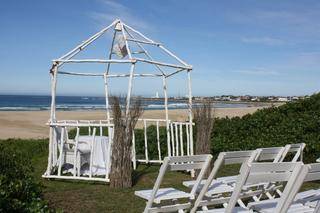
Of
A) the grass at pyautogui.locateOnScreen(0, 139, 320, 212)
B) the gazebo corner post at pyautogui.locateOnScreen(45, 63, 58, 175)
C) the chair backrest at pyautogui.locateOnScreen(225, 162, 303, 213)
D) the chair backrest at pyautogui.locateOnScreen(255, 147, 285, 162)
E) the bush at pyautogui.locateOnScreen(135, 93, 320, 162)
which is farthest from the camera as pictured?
the bush at pyautogui.locateOnScreen(135, 93, 320, 162)

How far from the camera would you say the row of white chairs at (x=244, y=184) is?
145 inches

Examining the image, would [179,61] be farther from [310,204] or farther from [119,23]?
[310,204]

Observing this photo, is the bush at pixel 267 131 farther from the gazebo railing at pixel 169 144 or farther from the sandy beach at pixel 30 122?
the sandy beach at pixel 30 122

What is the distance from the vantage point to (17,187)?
177 inches

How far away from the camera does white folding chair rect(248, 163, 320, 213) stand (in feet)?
11.7

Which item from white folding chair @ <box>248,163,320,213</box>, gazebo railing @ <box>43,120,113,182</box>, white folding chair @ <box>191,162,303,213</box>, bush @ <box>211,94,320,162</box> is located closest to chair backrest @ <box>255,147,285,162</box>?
white folding chair @ <box>248,163,320,213</box>

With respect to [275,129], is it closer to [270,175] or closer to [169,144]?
[169,144]

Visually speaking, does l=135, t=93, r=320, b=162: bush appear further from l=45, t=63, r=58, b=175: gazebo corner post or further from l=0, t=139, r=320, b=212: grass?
l=45, t=63, r=58, b=175: gazebo corner post

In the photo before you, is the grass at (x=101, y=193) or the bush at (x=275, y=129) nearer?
the grass at (x=101, y=193)

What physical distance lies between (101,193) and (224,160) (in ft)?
10.4

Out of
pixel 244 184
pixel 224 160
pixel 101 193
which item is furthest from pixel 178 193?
pixel 101 193

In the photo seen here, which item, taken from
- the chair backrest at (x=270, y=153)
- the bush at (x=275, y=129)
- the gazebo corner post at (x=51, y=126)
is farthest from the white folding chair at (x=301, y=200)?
the bush at (x=275, y=129)

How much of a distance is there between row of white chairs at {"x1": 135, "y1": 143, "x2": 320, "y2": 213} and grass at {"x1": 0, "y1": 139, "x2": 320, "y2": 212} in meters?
0.95

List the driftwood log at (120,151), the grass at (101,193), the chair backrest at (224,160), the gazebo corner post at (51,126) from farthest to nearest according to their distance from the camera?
the gazebo corner post at (51,126) < the driftwood log at (120,151) < the grass at (101,193) < the chair backrest at (224,160)
